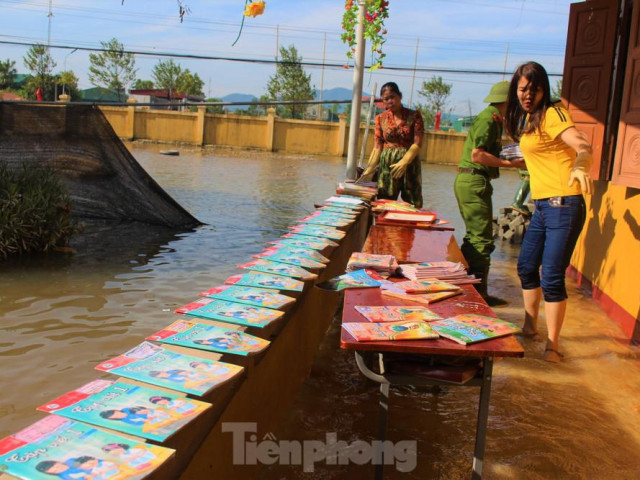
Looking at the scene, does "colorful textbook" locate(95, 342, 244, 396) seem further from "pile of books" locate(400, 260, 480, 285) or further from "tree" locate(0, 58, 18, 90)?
"tree" locate(0, 58, 18, 90)

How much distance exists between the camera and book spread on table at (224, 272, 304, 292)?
9.39ft

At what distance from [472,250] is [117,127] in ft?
109

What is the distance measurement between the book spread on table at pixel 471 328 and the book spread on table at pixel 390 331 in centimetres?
6

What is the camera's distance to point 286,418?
10.3 feet

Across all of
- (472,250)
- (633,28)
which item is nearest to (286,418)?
(472,250)

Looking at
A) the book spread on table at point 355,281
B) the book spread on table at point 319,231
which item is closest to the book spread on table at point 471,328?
the book spread on table at point 355,281

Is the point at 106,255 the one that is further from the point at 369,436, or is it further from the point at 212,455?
the point at 212,455

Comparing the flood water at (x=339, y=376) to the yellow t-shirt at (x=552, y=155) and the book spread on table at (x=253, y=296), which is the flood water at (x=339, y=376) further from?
the yellow t-shirt at (x=552, y=155)

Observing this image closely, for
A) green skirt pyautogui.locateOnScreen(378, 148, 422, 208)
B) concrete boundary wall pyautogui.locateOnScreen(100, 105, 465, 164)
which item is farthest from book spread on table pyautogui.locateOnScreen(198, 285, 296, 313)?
concrete boundary wall pyautogui.locateOnScreen(100, 105, 465, 164)

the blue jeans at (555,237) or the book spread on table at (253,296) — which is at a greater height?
the blue jeans at (555,237)

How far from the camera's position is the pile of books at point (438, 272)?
293 centimetres

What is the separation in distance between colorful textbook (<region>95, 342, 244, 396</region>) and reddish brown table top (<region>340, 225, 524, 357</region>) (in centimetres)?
43

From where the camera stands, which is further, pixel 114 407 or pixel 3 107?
pixel 3 107

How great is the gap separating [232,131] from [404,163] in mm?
30394
